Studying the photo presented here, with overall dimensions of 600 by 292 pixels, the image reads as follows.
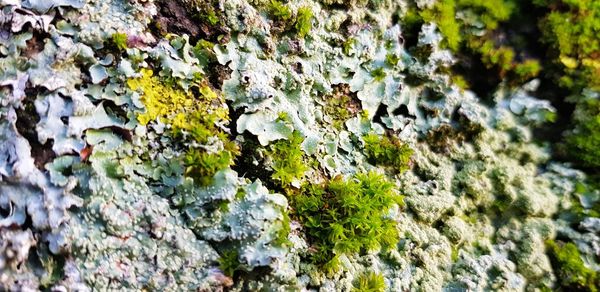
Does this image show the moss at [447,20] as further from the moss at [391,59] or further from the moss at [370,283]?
A: the moss at [370,283]

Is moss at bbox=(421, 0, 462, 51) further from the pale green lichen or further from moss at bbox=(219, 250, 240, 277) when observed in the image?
moss at bbox=(219, 250, 240, 277)

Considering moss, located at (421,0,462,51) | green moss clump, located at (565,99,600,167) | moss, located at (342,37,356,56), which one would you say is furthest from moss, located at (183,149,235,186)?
green moss clump, located at (565,99,600,167)

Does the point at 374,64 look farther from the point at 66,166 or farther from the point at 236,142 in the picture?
the point at 66,166

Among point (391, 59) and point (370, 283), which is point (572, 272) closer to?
point (370, 283)

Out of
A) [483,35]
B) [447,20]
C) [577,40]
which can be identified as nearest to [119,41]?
[447,20]

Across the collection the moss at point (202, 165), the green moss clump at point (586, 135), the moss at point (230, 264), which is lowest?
the moss at point (230, 264)

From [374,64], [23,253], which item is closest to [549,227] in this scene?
[374,64]

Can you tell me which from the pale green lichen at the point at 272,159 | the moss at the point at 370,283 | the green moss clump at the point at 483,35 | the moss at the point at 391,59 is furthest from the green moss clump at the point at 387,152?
the green moss clump at the point at 483,35
